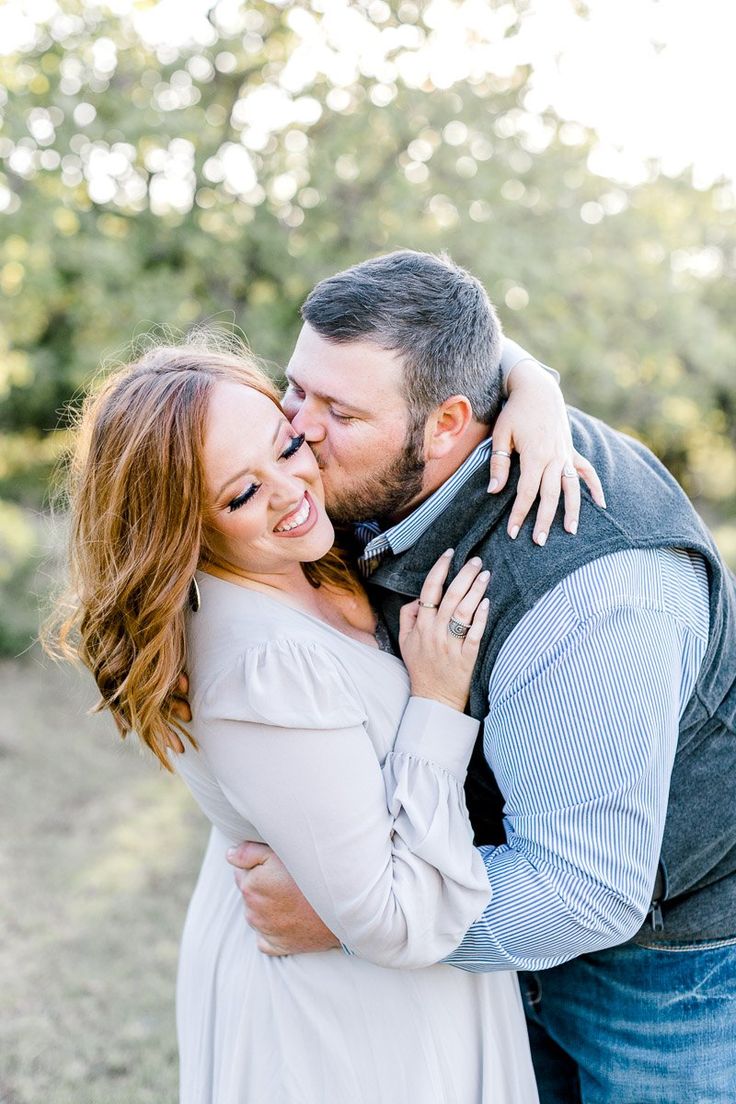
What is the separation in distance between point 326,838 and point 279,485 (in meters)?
0.71

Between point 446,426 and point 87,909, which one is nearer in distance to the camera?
point 446,426

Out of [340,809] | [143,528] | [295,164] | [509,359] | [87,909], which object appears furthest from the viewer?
[295,164]

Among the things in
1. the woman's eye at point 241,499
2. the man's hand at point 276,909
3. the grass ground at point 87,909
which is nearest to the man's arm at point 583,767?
the man's hand at point 276,909

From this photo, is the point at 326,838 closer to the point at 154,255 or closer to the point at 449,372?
the point at 449,372

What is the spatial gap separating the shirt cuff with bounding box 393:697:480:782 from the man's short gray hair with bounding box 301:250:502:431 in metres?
0.63

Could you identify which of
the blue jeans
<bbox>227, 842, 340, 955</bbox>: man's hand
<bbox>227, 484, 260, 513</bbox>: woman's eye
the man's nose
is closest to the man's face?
the man's nose

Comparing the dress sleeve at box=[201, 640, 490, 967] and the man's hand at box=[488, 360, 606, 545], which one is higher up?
the man's hand at box=[488, 360, 606, 545]

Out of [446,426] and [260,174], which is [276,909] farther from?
[260,174]

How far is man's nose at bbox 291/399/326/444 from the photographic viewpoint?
2314 millimetres

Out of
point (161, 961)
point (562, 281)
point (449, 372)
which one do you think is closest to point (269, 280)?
point (562, 281)

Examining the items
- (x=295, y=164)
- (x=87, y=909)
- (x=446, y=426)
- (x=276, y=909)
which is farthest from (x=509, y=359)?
(x=295, y=164)

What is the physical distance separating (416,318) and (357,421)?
0.25 meters

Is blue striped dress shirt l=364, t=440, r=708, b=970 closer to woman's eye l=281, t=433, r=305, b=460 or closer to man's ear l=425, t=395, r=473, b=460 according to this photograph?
man's ear l=425, t=395, r=473, b=460

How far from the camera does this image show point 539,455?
217 cm
